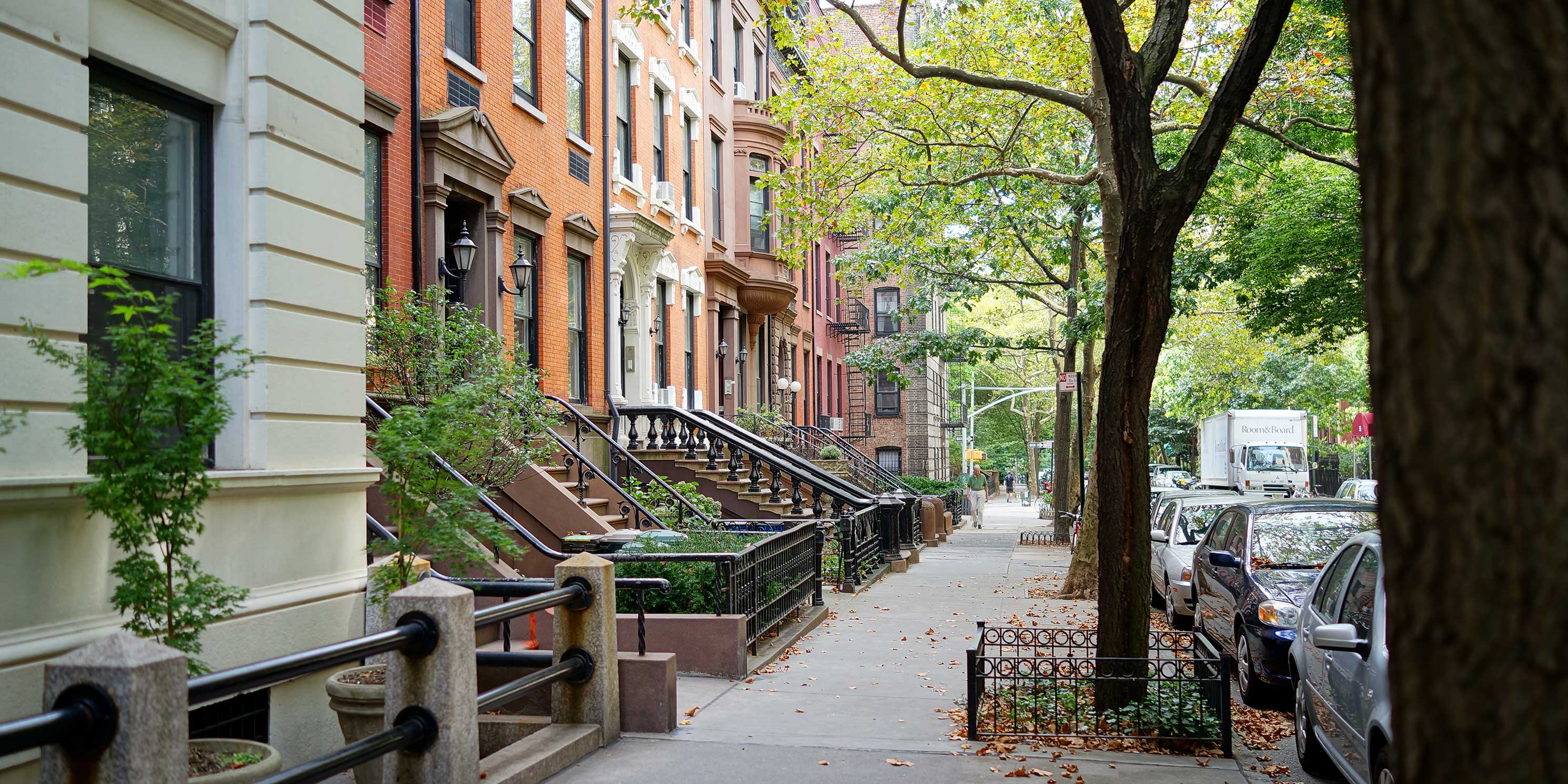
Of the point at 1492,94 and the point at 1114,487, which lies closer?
the point at 1492,94

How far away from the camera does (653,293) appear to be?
72.0 ft

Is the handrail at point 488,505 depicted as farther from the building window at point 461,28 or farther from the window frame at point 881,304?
the window frame at point 881,304

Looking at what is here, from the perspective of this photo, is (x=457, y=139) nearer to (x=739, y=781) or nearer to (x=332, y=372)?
(x=332, y=372)

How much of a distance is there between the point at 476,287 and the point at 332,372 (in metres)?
7.21

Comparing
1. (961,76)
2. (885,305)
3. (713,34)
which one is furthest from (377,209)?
(885,305)

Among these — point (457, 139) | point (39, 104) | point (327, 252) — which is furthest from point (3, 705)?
point (457, 139)

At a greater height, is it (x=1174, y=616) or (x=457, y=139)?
(x=457, y=139)

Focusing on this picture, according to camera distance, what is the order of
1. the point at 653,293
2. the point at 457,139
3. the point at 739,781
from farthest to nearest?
the point at 653,293, the point at 457,139, the point at 739,781

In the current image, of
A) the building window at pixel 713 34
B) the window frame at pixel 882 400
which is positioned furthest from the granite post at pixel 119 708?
the window frame at pixel 882 400

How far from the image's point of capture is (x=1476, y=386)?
6.34 feet

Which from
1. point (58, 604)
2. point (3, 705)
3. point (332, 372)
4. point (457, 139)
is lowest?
point (3, 705)

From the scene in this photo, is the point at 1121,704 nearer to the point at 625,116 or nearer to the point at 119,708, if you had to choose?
the point at 119,708

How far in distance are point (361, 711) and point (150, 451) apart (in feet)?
6.90

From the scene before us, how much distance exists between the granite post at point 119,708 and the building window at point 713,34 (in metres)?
24.1
